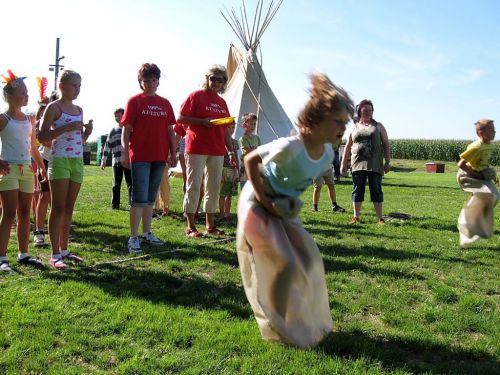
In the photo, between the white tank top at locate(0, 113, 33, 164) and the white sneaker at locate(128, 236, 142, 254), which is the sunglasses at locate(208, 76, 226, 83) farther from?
the white tank top at locate(0, 113, 33, 164)

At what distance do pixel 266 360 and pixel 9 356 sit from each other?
4.94 ft

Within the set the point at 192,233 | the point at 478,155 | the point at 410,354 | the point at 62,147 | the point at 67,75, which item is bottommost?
the point at 410,354

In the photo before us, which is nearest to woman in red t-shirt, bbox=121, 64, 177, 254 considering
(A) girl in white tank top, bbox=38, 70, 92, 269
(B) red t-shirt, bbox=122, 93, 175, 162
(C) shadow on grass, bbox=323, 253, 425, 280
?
(B) red t-shirt, bbox=122, 93, 175, 162

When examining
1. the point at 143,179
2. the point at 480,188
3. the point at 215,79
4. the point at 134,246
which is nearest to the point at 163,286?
the point at 134,246

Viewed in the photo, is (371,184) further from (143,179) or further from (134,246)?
(134,246)

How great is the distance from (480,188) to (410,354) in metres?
3.39

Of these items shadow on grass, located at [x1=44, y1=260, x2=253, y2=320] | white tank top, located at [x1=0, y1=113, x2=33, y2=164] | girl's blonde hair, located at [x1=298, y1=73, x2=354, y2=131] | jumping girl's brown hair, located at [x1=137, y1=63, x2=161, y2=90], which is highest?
jumping girl's brown hair, located at [x1=137, y1=63, x2=161, y2=90]

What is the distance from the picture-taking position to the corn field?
153 feet

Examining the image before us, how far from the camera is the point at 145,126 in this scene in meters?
5.71

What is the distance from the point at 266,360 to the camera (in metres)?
2.93

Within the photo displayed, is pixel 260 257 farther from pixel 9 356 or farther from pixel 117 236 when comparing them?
pixel 117 236

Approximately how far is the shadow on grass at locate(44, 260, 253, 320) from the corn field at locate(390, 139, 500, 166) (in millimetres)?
45760

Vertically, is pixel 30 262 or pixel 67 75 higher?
pixel 67 75

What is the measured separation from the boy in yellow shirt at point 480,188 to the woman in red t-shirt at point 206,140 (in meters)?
3.09
